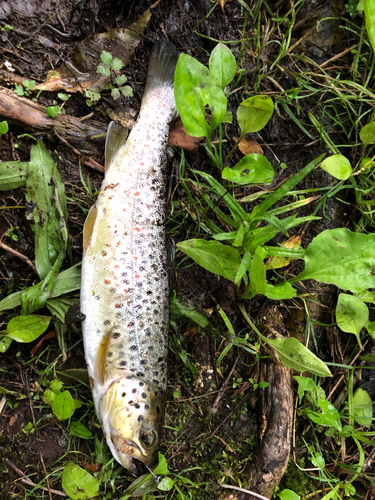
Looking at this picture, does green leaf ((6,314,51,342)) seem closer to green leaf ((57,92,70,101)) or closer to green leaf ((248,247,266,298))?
green leaf ((248,247,266,298))

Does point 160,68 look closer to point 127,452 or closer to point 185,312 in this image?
point 185,312

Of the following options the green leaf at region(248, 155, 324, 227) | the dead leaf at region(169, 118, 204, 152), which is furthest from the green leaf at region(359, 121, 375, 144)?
the dead leaf at region(169, 118, 204, 152)

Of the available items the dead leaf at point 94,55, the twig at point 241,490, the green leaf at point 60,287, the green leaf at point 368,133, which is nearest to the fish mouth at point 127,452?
the twig at point 241,490

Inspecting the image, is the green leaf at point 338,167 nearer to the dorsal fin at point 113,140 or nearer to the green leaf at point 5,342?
the dorsal fin at point 113,140

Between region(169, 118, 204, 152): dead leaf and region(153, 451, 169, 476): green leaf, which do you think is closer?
region(153, 451, 169, 476): green leaf

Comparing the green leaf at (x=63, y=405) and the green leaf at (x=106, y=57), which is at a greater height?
the green leaf at (x=106, y=57)
